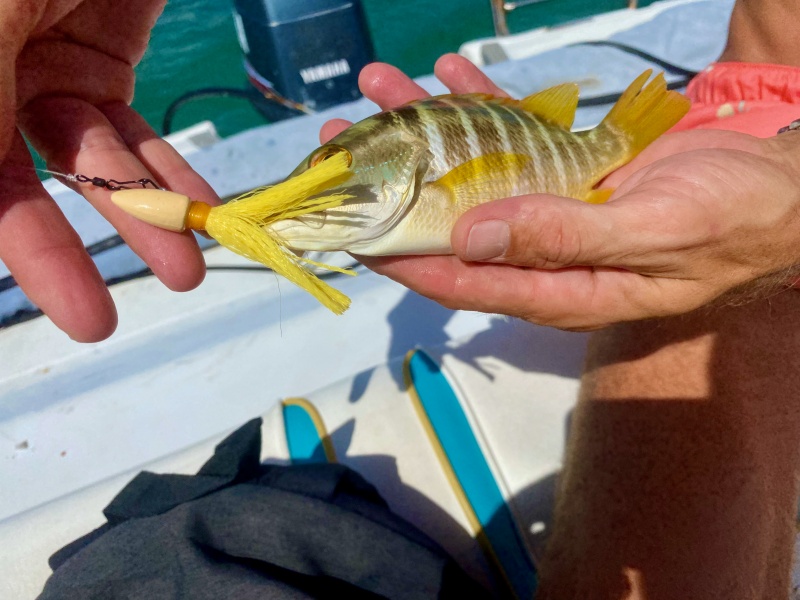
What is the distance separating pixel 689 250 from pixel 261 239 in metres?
0.95

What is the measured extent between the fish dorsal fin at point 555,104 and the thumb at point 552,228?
53 cm

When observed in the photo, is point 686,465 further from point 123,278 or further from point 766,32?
point 123,278

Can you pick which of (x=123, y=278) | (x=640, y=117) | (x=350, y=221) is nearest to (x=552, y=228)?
(x=350, y=221)

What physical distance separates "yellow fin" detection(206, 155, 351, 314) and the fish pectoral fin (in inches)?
11.3

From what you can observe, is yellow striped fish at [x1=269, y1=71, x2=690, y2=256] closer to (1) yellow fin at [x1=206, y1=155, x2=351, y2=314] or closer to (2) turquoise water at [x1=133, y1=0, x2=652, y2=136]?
(1) yellow fin at [x1=206, y1=155, x2=351, y2=314]

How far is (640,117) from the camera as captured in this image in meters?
1.65

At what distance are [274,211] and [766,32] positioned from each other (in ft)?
6.07

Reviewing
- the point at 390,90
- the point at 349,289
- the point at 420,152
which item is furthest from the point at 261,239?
the point at 349,289

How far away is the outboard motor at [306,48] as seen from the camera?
362cm

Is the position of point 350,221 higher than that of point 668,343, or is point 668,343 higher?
point 350,221

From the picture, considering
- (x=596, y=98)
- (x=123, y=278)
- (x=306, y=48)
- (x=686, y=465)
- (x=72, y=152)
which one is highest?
(x=72, y=152)

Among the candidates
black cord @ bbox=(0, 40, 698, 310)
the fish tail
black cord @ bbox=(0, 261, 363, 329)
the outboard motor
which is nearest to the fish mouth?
the fish tail

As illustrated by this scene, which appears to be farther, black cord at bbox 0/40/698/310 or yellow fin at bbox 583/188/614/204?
black cord at bbox 0/40/698/310

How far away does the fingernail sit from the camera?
1.14m
